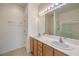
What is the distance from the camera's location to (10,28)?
4.03 metres

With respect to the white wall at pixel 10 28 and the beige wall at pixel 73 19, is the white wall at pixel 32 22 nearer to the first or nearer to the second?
the white wall at pixel 10 28

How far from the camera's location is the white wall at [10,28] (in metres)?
3.71

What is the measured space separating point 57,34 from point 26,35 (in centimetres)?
180

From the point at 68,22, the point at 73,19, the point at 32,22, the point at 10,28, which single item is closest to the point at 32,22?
the point at 32,22

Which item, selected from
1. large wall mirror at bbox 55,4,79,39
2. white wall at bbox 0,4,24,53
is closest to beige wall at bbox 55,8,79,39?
large wall mirror at bbox 55,4,79,39

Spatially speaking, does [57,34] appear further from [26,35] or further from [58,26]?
[26,35]

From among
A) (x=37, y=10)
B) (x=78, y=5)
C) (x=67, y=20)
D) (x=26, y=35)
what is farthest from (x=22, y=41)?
(x=78, y=5)

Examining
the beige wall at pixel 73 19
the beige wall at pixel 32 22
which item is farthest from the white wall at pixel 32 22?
the beige wall at pixel 73 19

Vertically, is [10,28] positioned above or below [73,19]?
below

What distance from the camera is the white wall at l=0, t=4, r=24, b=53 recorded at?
3706 millimetres

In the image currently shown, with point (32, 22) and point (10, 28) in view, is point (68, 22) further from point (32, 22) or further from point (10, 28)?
point (10, 28)

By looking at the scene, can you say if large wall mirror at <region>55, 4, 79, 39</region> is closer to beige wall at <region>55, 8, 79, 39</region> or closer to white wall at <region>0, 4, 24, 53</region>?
beige wall at <region>55, 8, 79, 39</region>

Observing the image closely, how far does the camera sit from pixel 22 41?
13.2 feet

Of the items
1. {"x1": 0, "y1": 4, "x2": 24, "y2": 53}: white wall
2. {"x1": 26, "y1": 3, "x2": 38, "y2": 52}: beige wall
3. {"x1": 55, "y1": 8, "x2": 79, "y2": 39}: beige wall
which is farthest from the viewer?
{"x1": 26, "y1": 3, "x2": 38, "y2": 52}: beige wall
